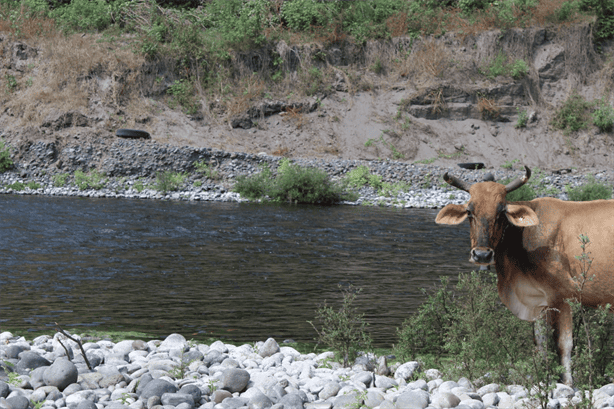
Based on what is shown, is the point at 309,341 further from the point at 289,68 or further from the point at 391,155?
the point at 289,68

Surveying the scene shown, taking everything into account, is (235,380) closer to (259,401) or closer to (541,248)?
(259,401)

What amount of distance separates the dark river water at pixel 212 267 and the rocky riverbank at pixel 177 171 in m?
4.98

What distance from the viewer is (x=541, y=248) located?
17.0ft

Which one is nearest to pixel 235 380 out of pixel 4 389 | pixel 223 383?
pixel 223 383

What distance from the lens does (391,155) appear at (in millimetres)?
30469

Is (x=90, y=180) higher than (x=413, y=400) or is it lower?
lower

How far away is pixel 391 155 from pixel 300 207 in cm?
992

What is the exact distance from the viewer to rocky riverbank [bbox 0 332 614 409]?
442 centimetres

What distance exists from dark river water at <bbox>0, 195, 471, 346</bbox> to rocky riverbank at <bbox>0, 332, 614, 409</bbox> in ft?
3.67

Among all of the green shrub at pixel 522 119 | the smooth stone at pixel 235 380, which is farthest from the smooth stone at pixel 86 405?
the green shrub at pixel 522 119

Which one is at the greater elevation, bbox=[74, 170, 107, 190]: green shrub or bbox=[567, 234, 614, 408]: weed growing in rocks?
bbox=[567, 234, 614, 408]: weed growing in rocks

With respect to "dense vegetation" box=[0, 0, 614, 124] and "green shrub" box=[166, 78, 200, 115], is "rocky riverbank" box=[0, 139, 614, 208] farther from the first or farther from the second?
"dense vegetation" box=[0, 0, 614, 124]

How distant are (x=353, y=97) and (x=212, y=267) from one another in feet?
76.5

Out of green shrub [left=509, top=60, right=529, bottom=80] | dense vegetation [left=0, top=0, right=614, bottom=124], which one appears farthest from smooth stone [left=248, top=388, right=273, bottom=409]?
green shrub [left=509, top=60, right=529, bottom=80]
